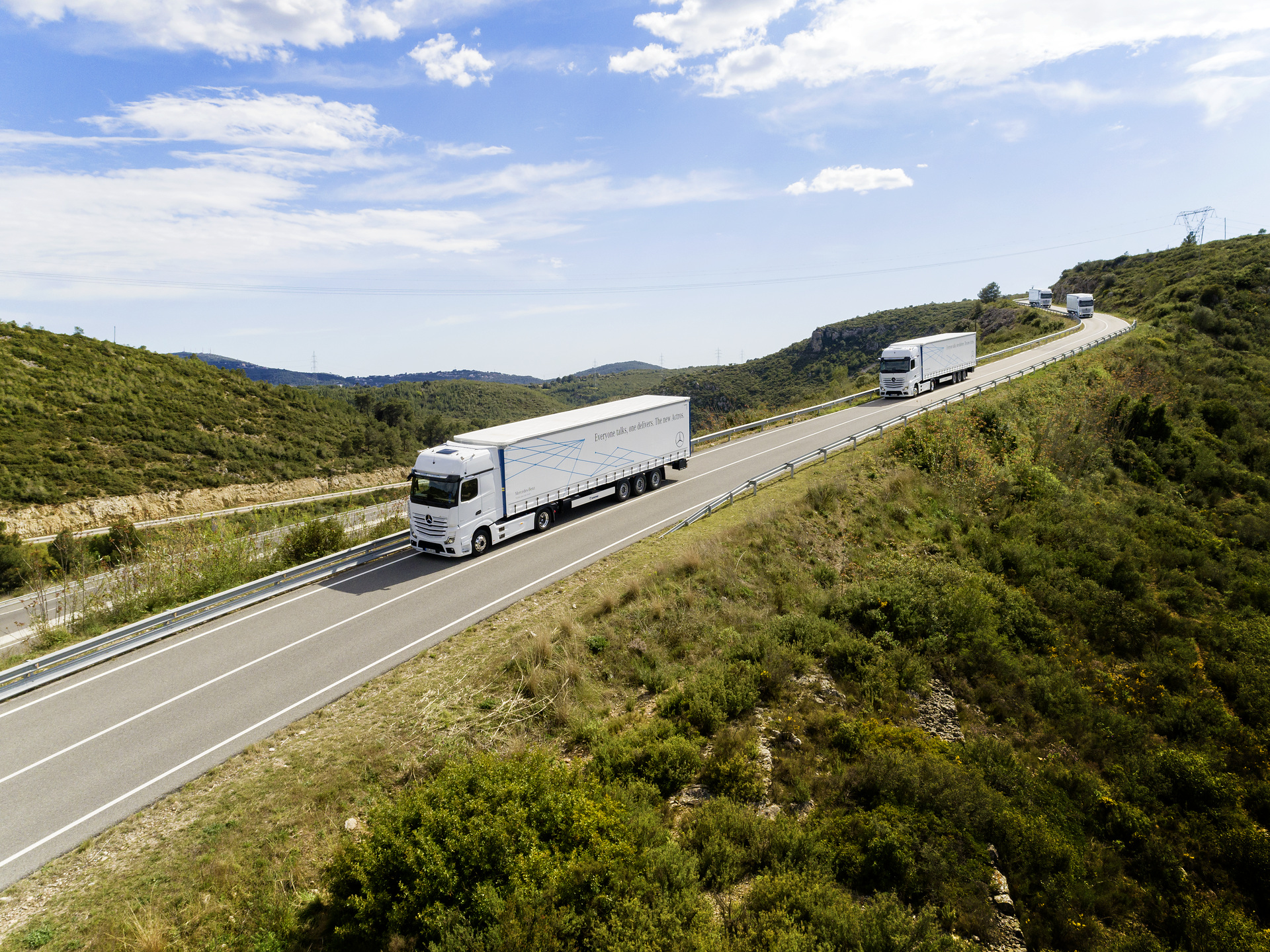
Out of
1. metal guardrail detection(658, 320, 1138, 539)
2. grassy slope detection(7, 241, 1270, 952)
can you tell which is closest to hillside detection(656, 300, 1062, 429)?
metal guardrail detection(658, 320, 1138, 539)

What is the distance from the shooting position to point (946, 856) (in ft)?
25.0

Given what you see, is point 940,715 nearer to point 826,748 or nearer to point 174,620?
point 826,748

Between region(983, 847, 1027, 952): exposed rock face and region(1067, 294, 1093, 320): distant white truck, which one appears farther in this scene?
region(1067, 294, 1093, 320): distant white truck

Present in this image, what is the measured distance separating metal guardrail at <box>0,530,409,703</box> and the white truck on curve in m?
2.00

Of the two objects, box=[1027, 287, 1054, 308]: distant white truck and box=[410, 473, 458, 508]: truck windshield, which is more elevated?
box=[1027, 287, 1054, 308]: distant white truck

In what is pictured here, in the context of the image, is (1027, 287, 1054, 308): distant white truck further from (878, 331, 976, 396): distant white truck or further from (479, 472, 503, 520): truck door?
(479, 472, 503, 520): truck door

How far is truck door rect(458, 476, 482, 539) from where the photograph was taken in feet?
59.1

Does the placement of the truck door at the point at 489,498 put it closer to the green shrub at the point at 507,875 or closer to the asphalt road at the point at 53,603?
the asphalt road at the point at 53,603

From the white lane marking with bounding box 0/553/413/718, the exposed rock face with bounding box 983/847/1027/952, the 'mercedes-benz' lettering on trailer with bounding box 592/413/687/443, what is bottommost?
the exposed rock face with bounding box 983/847/1027/952

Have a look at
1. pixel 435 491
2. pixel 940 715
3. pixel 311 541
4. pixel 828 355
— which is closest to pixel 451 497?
pixel 435 491

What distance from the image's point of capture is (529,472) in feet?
64.8

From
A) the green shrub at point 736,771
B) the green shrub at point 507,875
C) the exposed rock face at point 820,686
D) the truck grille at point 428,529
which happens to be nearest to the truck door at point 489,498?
the truck grille at point 428,529

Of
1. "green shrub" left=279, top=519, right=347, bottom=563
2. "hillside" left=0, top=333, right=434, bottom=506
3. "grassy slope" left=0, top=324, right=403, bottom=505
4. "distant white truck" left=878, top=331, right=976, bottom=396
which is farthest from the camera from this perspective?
"distant white truck" left=878, top=331, right=976, bottom=396

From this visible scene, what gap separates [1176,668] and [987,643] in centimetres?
619
